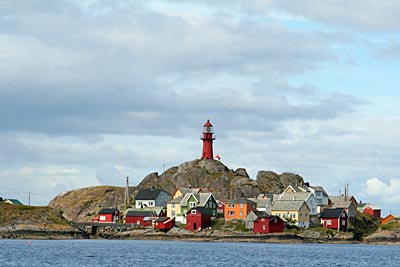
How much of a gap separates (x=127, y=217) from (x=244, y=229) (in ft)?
76.5

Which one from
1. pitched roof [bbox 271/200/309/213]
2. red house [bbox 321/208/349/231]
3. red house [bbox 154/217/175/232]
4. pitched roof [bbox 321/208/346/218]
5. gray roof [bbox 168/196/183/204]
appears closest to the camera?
pitched roof [bbox 271/200/309/213]

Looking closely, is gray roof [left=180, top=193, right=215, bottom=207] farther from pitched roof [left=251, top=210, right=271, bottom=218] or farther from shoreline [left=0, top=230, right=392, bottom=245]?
pitched roof [left=251, top=210, right=271, bottom=218]

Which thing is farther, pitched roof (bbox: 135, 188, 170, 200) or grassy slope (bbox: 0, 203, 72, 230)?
pitched roof (bbox: 135, 188, 170, 200)

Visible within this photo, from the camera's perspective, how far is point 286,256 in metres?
81.2

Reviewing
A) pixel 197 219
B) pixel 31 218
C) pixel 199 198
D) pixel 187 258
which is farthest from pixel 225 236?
pixel 187 258

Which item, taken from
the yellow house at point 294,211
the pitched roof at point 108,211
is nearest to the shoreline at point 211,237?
the yellow house at point 294,211

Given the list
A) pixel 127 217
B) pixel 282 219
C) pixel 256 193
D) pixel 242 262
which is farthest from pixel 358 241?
pixel 242 262

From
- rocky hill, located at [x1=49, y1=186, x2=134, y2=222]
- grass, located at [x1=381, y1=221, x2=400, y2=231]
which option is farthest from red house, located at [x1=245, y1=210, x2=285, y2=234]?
rocky hill, located at [x1=49, y1=186, x2=134, y2=222]

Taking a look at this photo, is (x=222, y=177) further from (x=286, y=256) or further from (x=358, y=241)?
(x=286, y=256)

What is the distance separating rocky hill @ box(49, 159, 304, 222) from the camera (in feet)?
450

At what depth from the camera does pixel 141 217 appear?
126500mm

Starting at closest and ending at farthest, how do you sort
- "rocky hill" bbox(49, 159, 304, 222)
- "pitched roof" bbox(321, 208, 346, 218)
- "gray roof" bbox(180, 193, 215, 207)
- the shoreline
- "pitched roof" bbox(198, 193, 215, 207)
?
the shoreline, "pitched roof" bbox(321, 208, 346, 218), "pitched roof" bbox(198, 193, 215, 207), "gray roof" bbox(180, 193, 215, 207), "rocky hill" bbox(49, 159, 304, 222)

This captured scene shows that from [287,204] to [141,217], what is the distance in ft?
81.4

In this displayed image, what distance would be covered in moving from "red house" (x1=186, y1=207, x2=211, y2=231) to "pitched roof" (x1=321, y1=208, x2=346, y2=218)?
60.8ft
